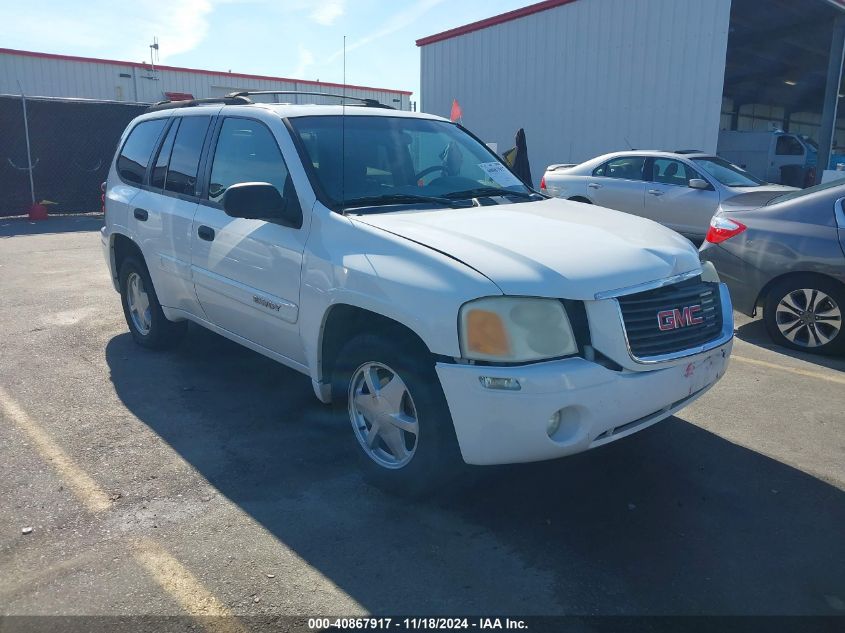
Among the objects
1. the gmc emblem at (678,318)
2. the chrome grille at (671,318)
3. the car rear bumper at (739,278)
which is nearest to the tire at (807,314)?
the car rear bumper at (739,278)

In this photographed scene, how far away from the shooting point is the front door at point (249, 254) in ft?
12.3

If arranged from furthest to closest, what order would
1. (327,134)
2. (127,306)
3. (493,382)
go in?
1. (127,306)
2. (327,134)
3. (493,382)

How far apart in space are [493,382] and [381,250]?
0.84 meters

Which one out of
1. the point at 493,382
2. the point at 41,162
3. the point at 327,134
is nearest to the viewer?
the point at 493,382

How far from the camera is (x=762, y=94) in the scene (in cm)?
3048

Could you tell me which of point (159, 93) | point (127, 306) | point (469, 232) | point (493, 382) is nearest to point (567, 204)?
point (469, 232)

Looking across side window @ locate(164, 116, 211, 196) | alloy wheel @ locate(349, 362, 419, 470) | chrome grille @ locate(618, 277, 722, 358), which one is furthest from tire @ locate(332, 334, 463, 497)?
side window @ locate(164, 116, 211, 196)

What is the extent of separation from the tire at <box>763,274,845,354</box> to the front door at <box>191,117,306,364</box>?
4.19 meters

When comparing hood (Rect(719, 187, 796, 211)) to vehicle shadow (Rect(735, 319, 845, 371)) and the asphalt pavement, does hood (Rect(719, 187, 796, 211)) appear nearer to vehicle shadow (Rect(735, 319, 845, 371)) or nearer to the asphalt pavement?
vehicle shadow (Rect(735, 319, 845, 371))

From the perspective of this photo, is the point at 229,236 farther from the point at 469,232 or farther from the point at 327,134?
the point at 469,232

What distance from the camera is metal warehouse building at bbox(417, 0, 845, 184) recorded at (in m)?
14.6

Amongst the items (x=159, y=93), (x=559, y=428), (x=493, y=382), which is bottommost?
(x=559, y=428)

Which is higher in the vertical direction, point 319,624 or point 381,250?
point 381,250

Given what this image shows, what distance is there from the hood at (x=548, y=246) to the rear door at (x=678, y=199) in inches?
261
